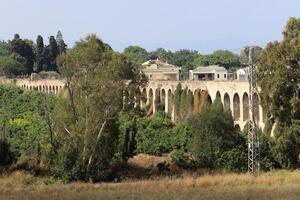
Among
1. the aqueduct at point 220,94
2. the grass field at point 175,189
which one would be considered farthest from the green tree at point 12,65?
the grass field at point 175,189

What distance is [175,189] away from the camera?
2133 centimetres

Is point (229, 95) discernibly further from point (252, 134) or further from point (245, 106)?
point (252, 134)

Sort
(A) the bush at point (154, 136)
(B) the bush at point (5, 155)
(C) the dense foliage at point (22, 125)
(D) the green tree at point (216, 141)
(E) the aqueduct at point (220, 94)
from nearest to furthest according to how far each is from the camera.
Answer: (D) the green tree at point (216, 141), (B) the bush at point (5, 155), (C) the dense foliage at point (22, 125), (A) the bush at point (154, 136), (E) the aqueduct at point (220, 94)

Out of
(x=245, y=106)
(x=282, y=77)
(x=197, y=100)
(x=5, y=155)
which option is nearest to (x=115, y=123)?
(x=5, y=155)

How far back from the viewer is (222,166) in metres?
30.9

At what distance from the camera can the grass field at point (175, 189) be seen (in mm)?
18891

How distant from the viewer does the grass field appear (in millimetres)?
18891

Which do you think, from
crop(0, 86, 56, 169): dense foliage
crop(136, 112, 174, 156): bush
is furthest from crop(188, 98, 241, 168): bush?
crop(0, 86, 56, 169): dense foliage

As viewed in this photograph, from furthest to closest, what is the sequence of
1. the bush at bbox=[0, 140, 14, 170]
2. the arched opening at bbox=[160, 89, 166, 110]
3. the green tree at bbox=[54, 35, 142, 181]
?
the arched opening at bbox=[160, 89, 166, 110] → the bush at bbox=[0, 140, 14, 170] → the green tree at bbox=[54, 35, 142, 181]

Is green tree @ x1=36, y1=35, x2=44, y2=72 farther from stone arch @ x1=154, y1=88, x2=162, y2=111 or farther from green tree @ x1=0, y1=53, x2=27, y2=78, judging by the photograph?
stone arch @ x1=154, y1=88, x2=162, y2=111

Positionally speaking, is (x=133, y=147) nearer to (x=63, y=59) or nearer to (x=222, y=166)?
(x=222, y=166)

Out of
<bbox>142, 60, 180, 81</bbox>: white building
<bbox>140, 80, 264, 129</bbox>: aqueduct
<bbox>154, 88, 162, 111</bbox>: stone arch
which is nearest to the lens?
<bbox>140, 80, 264, 129</bbox>: aqueduct

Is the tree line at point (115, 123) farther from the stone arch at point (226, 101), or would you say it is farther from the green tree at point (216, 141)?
the stone arch at point (226, 101)

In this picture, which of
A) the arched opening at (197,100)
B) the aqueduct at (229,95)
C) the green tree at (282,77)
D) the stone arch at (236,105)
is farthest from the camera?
the arched opening at (197,100)
